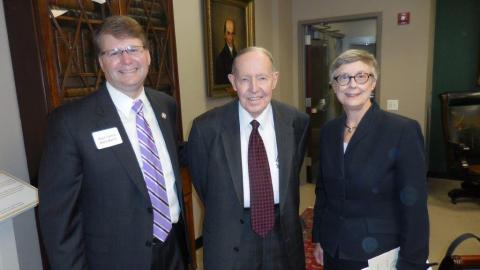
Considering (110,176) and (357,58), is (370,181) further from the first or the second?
(110,176)

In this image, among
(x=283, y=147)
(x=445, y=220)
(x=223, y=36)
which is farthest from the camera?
(x=445, y=220)

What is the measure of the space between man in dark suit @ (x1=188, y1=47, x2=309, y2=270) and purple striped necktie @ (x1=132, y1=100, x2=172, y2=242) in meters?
0.21

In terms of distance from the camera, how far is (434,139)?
16.1 ft

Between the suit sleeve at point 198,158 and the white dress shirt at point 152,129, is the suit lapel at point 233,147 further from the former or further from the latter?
the white dress shirt at point 152,129

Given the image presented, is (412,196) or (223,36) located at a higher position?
(223,36)

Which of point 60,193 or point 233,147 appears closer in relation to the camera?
point 60,193

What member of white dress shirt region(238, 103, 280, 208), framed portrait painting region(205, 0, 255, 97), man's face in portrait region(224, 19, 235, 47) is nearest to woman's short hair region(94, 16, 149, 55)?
white dress shirt region(238, 103, 280, 208)

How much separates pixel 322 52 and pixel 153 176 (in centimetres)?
432

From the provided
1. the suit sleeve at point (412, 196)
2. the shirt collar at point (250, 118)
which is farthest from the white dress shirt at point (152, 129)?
the suit sleeve at point (412, 196)

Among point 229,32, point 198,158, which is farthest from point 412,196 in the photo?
point 229,32

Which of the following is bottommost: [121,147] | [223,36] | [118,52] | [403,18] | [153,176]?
[153,176]

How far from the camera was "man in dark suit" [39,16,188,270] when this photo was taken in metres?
1.22

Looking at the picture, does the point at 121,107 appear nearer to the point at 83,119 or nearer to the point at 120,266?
the point at 83,119

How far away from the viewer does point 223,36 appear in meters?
3.35
